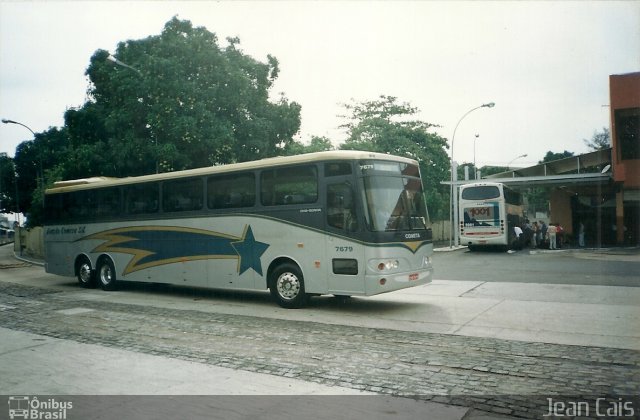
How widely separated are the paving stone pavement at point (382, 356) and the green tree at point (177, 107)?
472 inches

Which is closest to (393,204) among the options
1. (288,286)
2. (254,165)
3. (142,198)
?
(288,286)

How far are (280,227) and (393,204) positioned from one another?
2.55 meters

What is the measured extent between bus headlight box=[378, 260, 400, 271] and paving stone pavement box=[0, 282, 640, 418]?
1.55m

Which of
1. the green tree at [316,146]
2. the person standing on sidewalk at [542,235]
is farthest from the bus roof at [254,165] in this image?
the person standing on sidewalk at [542,235]

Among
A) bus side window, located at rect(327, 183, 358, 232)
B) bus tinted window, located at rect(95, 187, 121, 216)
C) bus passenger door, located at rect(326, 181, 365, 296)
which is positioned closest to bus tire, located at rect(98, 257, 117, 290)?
bus tinted window, located at rect(95, 187, 121, 216)

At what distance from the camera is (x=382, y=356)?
7.03 metres

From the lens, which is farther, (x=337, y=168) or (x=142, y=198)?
(x=142, y=198)

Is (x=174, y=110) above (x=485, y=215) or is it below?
above

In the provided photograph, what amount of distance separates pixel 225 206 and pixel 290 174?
7.13 ft

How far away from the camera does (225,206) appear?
12648mm

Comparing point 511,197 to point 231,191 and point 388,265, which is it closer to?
point 231,191

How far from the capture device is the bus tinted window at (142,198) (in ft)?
47.3

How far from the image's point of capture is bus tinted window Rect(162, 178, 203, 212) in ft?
43.7

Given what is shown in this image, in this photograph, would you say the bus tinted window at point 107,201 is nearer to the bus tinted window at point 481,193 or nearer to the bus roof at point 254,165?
the bus roof at point 254,165
